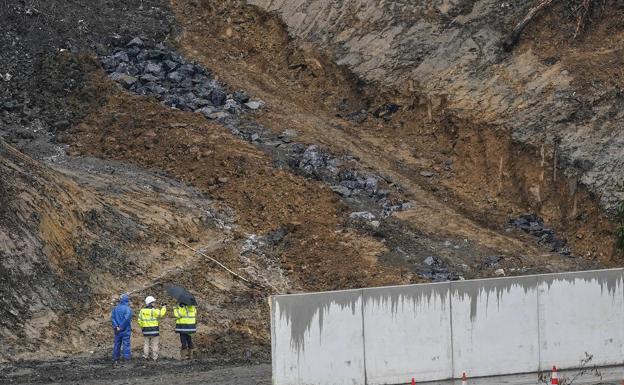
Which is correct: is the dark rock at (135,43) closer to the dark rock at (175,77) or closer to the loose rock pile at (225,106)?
the loose rock pile at (225,106)

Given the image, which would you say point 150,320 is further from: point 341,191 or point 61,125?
point 61,125

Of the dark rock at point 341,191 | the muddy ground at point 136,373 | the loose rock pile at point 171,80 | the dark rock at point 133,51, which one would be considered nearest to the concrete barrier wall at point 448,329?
the muddy ground at point 136,373

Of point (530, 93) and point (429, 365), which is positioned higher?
point (530, 93)

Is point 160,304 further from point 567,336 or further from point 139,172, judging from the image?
point 567,336

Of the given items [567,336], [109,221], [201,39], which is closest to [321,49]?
[201,39]

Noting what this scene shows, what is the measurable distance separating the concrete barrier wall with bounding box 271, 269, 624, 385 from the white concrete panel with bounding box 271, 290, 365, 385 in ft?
0.05

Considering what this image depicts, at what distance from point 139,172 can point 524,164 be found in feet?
29.6

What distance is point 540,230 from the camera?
25.1 meters

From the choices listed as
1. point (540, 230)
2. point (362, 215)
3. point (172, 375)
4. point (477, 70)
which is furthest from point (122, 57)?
point (172, 375)

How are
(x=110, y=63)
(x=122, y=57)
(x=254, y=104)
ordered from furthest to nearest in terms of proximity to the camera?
(x=122, y=57) < (x=110, y=63) < (x=254, y=104)

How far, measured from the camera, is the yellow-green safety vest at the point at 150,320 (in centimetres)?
1831

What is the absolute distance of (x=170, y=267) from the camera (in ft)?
70.3

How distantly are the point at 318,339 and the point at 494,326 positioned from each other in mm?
2882

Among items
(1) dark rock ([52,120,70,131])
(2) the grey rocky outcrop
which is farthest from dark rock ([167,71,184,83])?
(2) the grey rocky outcrop
